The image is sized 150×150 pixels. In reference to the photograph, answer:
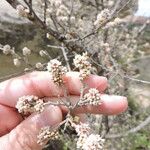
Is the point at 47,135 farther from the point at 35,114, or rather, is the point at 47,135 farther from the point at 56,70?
the point at 35,114

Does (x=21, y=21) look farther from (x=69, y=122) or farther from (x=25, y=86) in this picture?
(x=69, y=122)

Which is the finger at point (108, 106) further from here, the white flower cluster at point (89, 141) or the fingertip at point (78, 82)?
the white flower cluster at point (89, 141)

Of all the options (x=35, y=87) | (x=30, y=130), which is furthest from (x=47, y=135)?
(x=35, y=87)

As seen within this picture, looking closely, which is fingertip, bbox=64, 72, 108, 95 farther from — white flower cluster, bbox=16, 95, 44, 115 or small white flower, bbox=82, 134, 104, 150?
small white flower, bbox=82, 134, 104, 150

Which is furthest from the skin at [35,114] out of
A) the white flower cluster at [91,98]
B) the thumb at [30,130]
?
the white flower cluster at [91,98]

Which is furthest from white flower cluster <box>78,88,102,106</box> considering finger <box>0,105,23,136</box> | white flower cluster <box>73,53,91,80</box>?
finger <box>0,105,23,136</box>

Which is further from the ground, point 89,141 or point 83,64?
point 83,64

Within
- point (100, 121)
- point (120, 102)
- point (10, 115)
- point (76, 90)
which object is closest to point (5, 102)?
point (10, 115)
